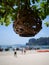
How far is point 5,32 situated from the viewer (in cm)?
305

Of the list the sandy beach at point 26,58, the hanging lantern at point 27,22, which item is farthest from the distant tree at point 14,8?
the sandy beach at point 26,58

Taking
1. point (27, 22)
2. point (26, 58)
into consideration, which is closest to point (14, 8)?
point (27, 22)

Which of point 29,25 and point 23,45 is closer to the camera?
point 29,25

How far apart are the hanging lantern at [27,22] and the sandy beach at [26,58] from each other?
1.14m

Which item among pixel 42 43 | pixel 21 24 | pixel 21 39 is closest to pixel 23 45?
pixel 21 39

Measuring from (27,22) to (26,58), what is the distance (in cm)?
121

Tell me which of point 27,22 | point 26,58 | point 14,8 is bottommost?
point 26,58

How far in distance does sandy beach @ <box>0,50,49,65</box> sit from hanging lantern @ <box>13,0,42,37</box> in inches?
44.8

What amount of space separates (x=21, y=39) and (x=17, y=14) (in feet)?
3.73

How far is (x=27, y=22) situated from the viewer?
1.93 meters

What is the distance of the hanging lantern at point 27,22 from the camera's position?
1.88 m

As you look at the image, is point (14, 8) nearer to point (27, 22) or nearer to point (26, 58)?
point (27, 22)

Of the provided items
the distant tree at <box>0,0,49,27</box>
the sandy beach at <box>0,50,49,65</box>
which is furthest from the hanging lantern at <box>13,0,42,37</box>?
the sandy beach at <box>0,50,49,65</box>

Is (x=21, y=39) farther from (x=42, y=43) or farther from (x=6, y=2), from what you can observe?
(x=6, y=2)
